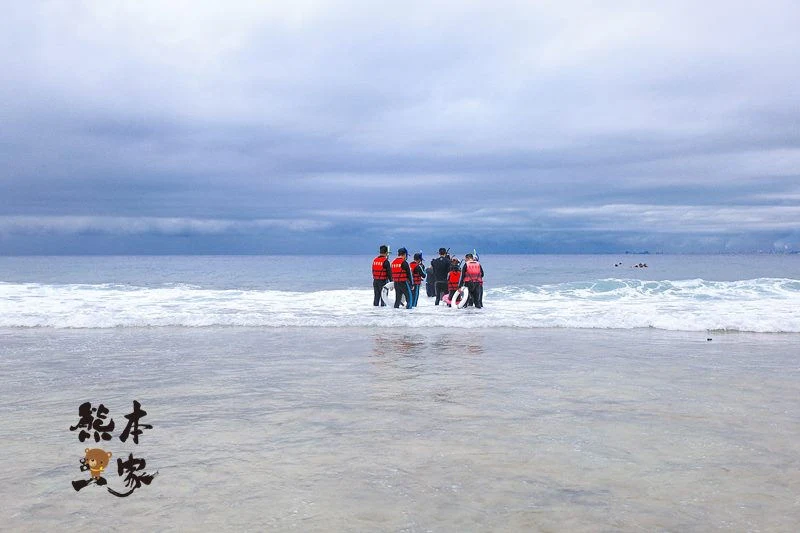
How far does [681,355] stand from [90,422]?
10.4m

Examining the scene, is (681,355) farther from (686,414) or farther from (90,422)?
(90,422)

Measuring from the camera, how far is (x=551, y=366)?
1059cm

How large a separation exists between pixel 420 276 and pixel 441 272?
4.41ft

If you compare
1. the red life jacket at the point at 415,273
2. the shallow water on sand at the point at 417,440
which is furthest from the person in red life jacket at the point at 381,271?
the shallow water on sand at the point at 417,440

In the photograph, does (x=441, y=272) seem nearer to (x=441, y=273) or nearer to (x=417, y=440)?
(x=441, y=273)

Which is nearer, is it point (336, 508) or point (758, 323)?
point (336, 508)

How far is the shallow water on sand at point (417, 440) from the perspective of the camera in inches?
173

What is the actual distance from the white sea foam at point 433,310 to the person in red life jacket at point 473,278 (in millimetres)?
578

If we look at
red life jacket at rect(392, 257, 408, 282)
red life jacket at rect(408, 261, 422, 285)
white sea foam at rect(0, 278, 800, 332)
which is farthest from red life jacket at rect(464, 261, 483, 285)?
red life jacket at rect(392, 257, 408, 282)

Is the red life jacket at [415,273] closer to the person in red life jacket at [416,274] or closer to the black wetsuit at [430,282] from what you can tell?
the person in red life jacket at [416,274]

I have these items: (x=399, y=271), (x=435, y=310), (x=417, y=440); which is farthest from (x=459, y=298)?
(x=417, y=440)

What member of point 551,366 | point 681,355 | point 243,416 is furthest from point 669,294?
point 243,416

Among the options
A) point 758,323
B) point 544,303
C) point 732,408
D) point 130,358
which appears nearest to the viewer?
point 732,408

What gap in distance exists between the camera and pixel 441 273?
930 inches
